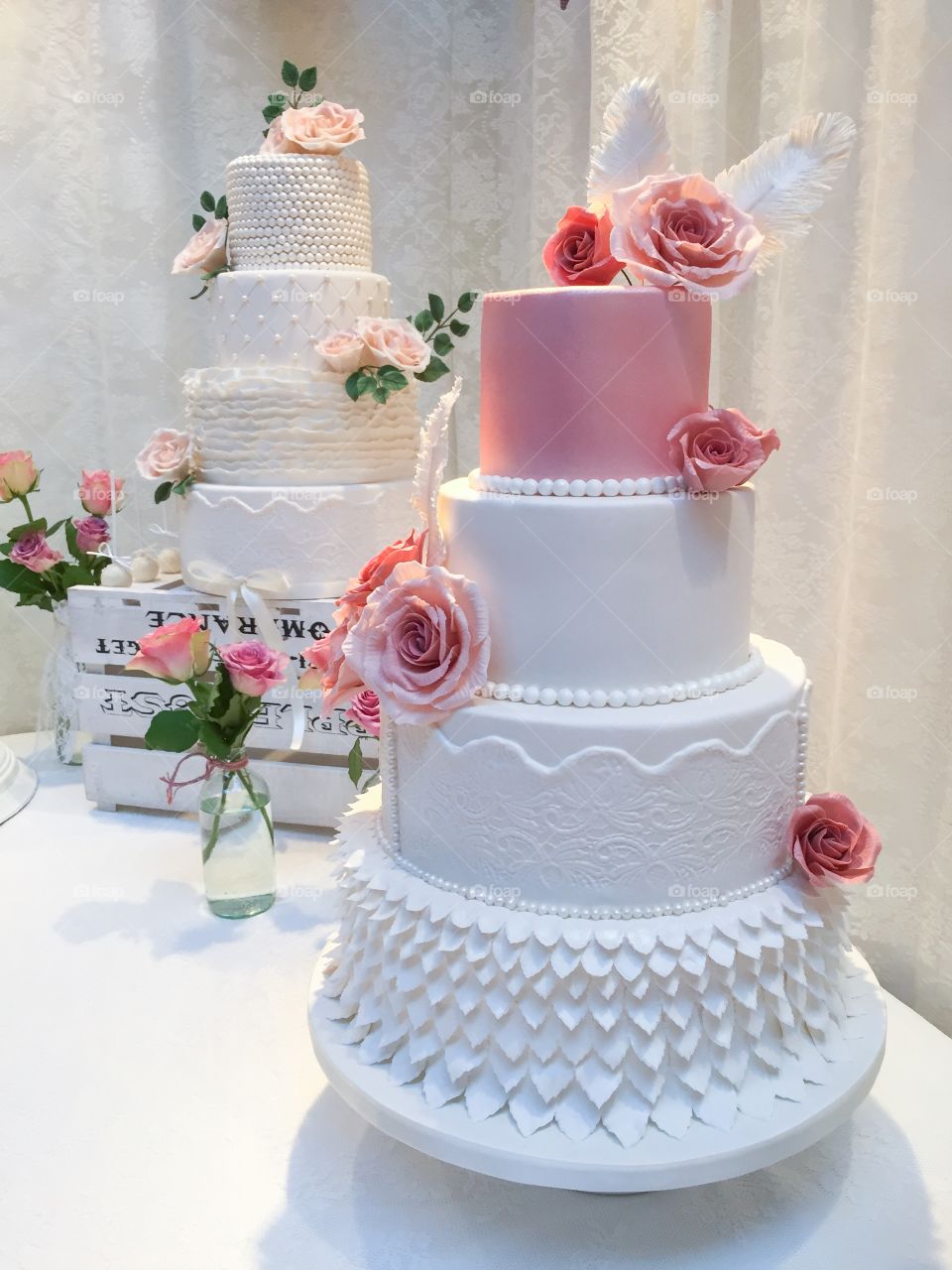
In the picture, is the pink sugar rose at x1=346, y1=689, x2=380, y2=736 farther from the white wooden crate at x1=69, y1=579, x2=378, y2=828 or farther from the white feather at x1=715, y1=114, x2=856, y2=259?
the white feather at x1=715, y1=114, x2=856, y2=259

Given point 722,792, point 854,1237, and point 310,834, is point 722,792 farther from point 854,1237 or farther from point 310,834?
point 310,834

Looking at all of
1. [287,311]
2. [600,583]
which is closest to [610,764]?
[600,583]

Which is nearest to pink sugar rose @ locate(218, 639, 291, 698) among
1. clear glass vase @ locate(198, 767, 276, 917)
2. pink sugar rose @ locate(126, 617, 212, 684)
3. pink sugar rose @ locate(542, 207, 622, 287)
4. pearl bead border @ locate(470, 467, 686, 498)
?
pink sugar rose @ locate(126, 617, 212, 684)

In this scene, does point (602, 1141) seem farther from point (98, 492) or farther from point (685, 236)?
point (98, 492)

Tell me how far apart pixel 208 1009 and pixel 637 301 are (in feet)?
3.26

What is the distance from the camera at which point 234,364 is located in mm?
1669

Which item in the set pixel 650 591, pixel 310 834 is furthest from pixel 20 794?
pixel 650 591

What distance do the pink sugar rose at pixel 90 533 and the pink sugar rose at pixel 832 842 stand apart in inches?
56.6

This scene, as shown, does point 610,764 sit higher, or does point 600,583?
point 600,583

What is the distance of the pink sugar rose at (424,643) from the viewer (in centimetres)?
90

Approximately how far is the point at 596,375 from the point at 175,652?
28.2 inches

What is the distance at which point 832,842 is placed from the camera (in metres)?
0.96

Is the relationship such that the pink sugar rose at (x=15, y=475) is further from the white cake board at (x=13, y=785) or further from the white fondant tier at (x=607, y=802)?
the white fondant tier at (x=607, y=802)

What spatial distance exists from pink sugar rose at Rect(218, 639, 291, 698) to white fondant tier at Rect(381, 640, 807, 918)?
0.48m
